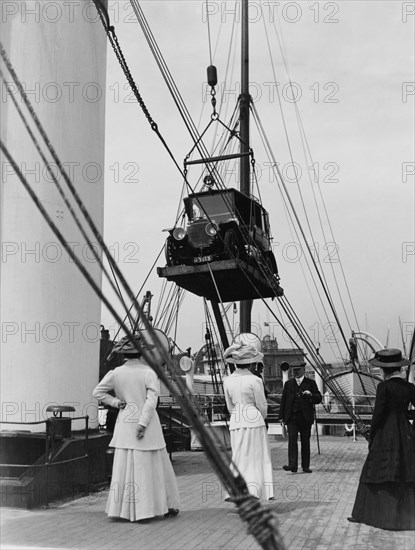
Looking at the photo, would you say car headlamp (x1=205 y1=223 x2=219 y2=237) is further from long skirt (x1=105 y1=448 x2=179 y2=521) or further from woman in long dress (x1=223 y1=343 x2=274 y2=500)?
long skirt (x1=105 y1=448 x2=179 y2=521)

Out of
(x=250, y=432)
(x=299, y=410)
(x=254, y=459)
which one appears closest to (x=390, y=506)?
(x=254, y=459)

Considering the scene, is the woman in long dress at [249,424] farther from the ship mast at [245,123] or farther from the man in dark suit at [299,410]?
the ship mast at [245,123]

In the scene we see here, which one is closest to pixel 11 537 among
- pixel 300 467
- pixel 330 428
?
pixel 300 467

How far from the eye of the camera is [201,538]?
5.91 meters

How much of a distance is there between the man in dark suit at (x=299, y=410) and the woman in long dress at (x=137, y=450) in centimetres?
437

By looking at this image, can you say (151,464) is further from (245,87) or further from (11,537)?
(245,87)

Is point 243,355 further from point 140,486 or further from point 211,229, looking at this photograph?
point 211,229

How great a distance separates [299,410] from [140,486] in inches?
199

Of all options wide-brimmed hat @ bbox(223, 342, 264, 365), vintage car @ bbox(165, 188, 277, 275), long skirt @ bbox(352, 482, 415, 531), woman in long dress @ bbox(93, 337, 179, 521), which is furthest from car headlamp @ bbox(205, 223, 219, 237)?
long skirt @ bbox(352, 482, 415, 531)

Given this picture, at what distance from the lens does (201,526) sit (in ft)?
21.0

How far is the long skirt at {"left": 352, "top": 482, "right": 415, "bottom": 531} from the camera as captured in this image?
6.09 metres

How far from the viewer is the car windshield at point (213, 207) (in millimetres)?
14734

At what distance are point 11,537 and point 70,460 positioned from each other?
219cm

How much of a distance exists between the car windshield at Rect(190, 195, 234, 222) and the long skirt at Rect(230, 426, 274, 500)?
26.1ft
